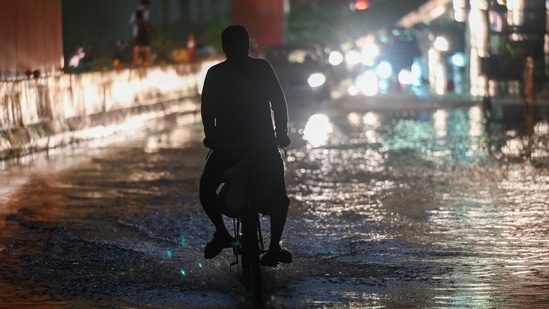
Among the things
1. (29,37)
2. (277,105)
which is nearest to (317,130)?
(29,37)

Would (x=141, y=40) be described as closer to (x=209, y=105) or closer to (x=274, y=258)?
(x=209, y=105)

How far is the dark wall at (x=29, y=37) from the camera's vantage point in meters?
21.1

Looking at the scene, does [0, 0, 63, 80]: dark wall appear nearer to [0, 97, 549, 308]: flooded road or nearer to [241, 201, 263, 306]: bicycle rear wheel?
[0, 97, 549, 308]: flooded road

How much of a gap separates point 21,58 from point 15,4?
2.95 feet

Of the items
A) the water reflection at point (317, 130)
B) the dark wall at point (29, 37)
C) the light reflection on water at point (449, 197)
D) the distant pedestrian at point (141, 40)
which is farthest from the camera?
the distant pedestrian at point (141, 40)

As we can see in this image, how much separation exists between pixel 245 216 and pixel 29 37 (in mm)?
14683

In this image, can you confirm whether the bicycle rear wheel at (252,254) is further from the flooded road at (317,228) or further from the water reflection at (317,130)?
the water reflection at (317,130)

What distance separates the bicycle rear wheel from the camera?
26.3 feet

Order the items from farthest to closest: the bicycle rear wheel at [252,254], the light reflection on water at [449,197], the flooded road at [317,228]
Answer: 1. the light reflection on water at [449,197]
2. the flooded road at [317,228]
3. the bicycle rear wheel at [252,254]

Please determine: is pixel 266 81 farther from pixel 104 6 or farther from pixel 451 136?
pixel 104 6

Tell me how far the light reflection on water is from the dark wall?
15.9 ft

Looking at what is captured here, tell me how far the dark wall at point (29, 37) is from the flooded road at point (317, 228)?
2069mm

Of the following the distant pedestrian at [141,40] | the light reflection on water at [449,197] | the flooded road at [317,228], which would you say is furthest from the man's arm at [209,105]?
the distant pedestrian at [141,40]

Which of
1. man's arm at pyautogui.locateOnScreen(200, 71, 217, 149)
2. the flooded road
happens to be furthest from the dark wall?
man's arm at pyautogui.locateOnScreen(200, 71, 217, 149)
